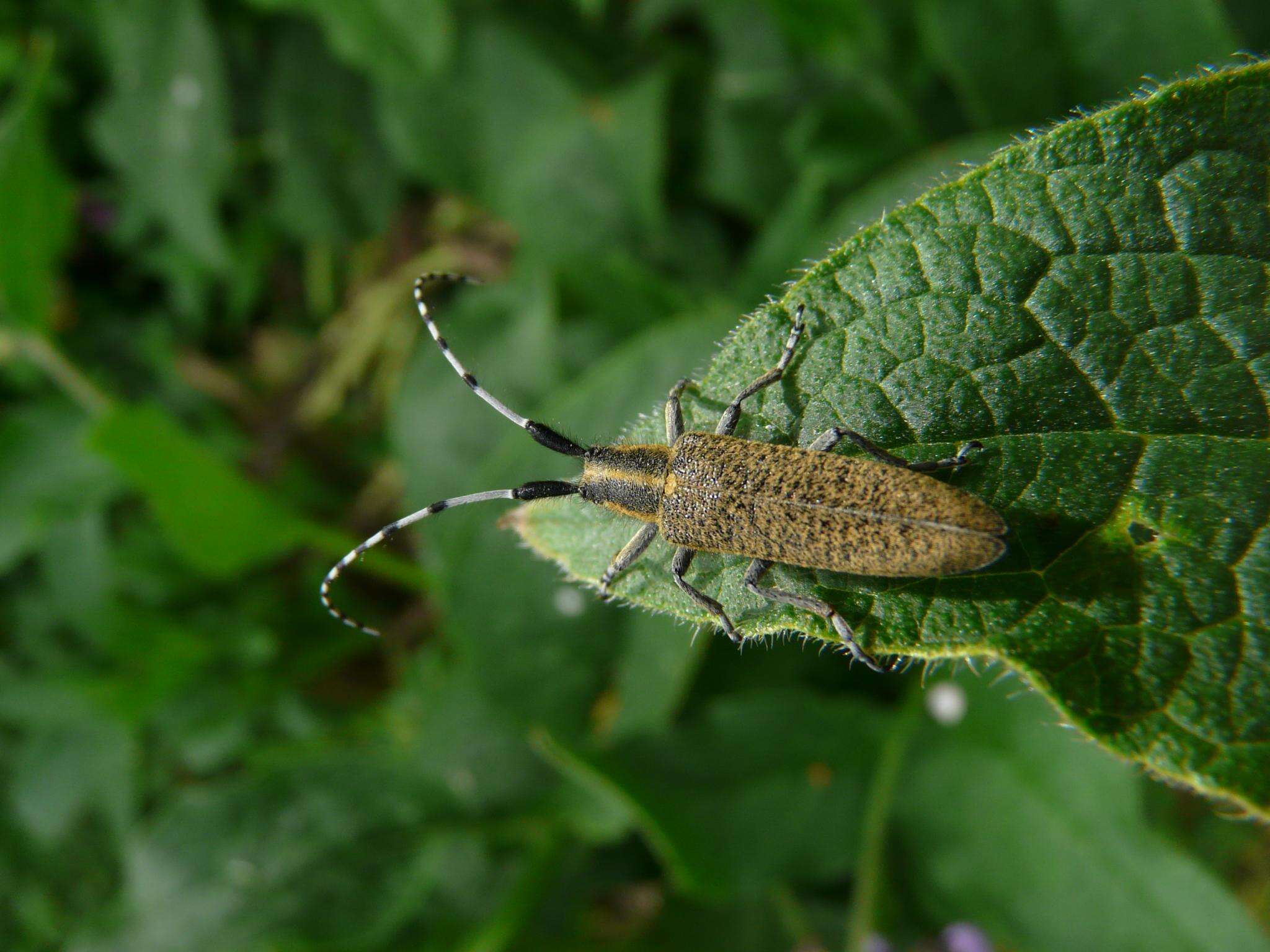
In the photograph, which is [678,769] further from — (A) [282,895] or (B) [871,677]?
(A) [282,895]

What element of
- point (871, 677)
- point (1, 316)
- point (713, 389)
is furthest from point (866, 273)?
point (1, 316)

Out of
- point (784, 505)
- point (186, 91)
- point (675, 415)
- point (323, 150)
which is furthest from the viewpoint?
point (323, 150)

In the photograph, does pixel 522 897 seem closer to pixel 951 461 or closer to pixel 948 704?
pixel 948 704

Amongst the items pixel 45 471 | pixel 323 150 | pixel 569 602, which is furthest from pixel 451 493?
pixel 323 150

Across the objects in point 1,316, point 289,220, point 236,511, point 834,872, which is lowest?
point 834,872

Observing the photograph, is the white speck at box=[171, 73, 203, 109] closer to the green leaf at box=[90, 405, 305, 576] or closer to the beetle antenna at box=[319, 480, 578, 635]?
the green leaf at box=[90, 405, 305, 576]

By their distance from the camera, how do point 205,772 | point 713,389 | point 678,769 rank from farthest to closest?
point 205,772, point 678,769, point 713,389

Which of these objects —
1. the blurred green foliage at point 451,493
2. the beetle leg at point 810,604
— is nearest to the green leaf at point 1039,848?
the blurred green foliage at point 451,493

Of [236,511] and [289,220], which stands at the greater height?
[289,220]
